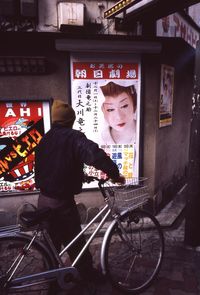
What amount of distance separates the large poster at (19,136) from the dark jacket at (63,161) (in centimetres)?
218

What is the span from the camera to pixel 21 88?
17.4 feet

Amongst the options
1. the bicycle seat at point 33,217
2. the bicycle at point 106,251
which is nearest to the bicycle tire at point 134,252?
the bicycle at point 106,251

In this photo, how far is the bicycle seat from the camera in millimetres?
2957

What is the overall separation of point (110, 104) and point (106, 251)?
10.7 feet

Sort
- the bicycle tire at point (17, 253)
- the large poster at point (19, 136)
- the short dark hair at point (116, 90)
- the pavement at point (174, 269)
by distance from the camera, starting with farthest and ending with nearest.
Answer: the short dark hair at point (116, 90), the large poster at point (19, 136), the pavement at point (174, 269), the bicycle tire at point (17, 253)

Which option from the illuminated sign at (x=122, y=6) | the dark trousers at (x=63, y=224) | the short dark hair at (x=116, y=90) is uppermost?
the illuminated sign at (x=122, y=6)

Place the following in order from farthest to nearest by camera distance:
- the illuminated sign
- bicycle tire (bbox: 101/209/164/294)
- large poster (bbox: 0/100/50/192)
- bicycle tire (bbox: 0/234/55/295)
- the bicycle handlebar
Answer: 1. large poster (bbox: 0/100/50/192)
2. the illuminated sign
3. bicycle tire (bbox: 101/209/164/294)
4. the bicycle handlebar
5. bicycle tire (bbox: 0/234/55/295)

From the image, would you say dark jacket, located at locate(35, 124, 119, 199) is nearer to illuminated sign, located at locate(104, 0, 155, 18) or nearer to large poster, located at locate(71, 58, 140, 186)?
large poster, located at locate(71, 58, 140, 186)

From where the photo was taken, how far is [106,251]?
11.6 ft

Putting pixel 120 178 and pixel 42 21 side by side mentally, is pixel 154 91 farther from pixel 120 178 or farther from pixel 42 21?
pixel 120 178

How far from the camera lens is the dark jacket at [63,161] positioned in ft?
10.4

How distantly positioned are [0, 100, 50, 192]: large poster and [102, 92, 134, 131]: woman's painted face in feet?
4.31

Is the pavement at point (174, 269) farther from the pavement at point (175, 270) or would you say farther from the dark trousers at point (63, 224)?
the dark trousers at point (63, 224)

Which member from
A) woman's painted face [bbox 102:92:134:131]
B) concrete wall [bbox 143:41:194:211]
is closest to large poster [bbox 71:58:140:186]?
woman's painted face [bbox 102:92:134:131]
